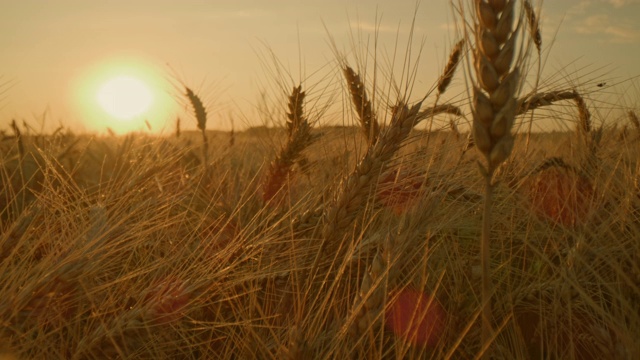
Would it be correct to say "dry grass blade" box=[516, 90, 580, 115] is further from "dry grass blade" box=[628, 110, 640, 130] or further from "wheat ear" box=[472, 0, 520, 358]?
"dry grass blade" box=[628, 110, 640, 130]

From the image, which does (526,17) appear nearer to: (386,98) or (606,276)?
(386,98)

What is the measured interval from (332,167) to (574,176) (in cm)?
89

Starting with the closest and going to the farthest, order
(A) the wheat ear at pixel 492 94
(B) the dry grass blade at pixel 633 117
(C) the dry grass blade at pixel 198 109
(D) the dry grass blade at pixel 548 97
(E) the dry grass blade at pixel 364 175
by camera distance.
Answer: (A) the wheat ear at pixel 492 94 → (E) the dry grass blade at pixel 364 175 → (D) the dry grass blade at pixel 548 97 → (B) the dry grass blade at pixel 633 117 → (C) the dry grass blade at pixel 198 109

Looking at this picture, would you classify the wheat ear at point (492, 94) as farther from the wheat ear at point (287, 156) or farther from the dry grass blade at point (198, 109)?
the dry grass blade at point (198, 109)

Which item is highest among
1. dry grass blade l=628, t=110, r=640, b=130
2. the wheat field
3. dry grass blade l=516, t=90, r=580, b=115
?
dry grass blade l=516, t=90, r=580, b=115

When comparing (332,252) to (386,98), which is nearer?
(332,252)

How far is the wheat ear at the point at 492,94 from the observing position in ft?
3.45

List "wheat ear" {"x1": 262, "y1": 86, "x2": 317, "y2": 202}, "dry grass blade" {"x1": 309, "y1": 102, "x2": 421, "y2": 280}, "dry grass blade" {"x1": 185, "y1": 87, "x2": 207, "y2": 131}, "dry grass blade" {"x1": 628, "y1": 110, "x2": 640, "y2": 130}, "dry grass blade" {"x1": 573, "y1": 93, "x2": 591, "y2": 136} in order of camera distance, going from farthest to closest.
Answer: "dry grass blade" {"x1": 185, "y1": 87, "x2": 207, "y2": 131} < "dry grass blade" {"x1": 628, "y1": 110, "x2": 640, "y2": 130} < "dry grass blade" {"x1": 573, "y1": 93, "x2": 591, "y2": 136} < "wheat ear" {"x1": 262, "y1": 86, "x2": 317, "y2": 202} < "dry grass blade" {"x1": 309, "y1": 102, "x2": 421, "y2": 280}

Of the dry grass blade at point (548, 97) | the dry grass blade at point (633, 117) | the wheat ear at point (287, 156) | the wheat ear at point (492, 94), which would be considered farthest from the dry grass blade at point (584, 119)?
the wheat ear at point (492, 94)

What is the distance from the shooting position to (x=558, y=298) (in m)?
1.36

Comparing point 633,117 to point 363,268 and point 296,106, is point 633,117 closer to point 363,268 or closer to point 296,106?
point 296,106

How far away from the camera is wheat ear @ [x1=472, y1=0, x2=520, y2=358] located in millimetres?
1052

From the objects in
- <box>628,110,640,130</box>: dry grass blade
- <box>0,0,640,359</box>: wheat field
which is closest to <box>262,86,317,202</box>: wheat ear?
<box>0,0,640,359</box>: wheat field

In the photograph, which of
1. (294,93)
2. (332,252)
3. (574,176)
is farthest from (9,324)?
(574,176)
